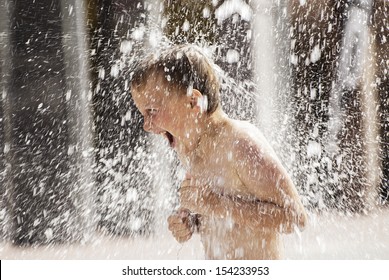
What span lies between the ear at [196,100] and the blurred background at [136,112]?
1396 mm

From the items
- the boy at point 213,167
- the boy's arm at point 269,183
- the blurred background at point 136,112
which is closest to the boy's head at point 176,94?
the boy at point 213,167

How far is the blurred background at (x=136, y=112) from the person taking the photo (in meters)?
2.38

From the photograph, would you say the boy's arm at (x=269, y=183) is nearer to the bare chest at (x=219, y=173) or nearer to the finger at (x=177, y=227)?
the bare chest at (x=219, y=173)

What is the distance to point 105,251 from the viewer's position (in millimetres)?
2176

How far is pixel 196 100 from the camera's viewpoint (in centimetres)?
107

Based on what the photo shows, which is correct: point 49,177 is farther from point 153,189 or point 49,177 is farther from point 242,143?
point 242,143

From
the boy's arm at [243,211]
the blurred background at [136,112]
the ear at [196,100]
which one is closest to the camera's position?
the boy's arm at [243,211]

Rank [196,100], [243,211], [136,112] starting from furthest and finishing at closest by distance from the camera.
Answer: [136,112] < [196,100] < [243,211]

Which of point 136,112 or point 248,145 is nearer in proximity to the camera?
point 248,145

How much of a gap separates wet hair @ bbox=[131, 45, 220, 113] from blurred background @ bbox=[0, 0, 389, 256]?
1349 mm

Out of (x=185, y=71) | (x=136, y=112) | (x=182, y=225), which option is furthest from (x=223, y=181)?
(x=136, y=112)

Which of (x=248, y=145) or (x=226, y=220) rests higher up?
(x=248, y=145)

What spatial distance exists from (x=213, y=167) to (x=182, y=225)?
0.13 m

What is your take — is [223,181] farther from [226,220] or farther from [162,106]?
[162,106]
